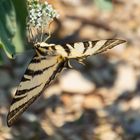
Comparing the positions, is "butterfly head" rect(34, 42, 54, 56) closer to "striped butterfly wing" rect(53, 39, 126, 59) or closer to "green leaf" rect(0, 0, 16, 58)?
"striped butterfly wing" rect(53, 39, 126, 59)

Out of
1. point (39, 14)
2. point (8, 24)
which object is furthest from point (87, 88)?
point (39, 14)

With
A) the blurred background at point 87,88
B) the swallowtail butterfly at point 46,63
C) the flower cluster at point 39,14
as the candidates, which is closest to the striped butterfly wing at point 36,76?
the swallowtail butterfly at point 46,63

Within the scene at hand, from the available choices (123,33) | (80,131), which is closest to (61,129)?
(80,131)

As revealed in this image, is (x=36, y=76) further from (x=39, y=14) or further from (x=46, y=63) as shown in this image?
(x=39, y=14)

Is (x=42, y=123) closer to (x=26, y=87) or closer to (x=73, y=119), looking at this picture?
(x=73, y=119)

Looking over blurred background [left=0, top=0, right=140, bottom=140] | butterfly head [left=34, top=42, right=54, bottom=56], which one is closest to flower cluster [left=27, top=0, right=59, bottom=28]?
butterfly head [left=34, top=42, right=54, bottom=56]

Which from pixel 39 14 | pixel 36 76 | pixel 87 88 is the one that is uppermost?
pixel 39 14
